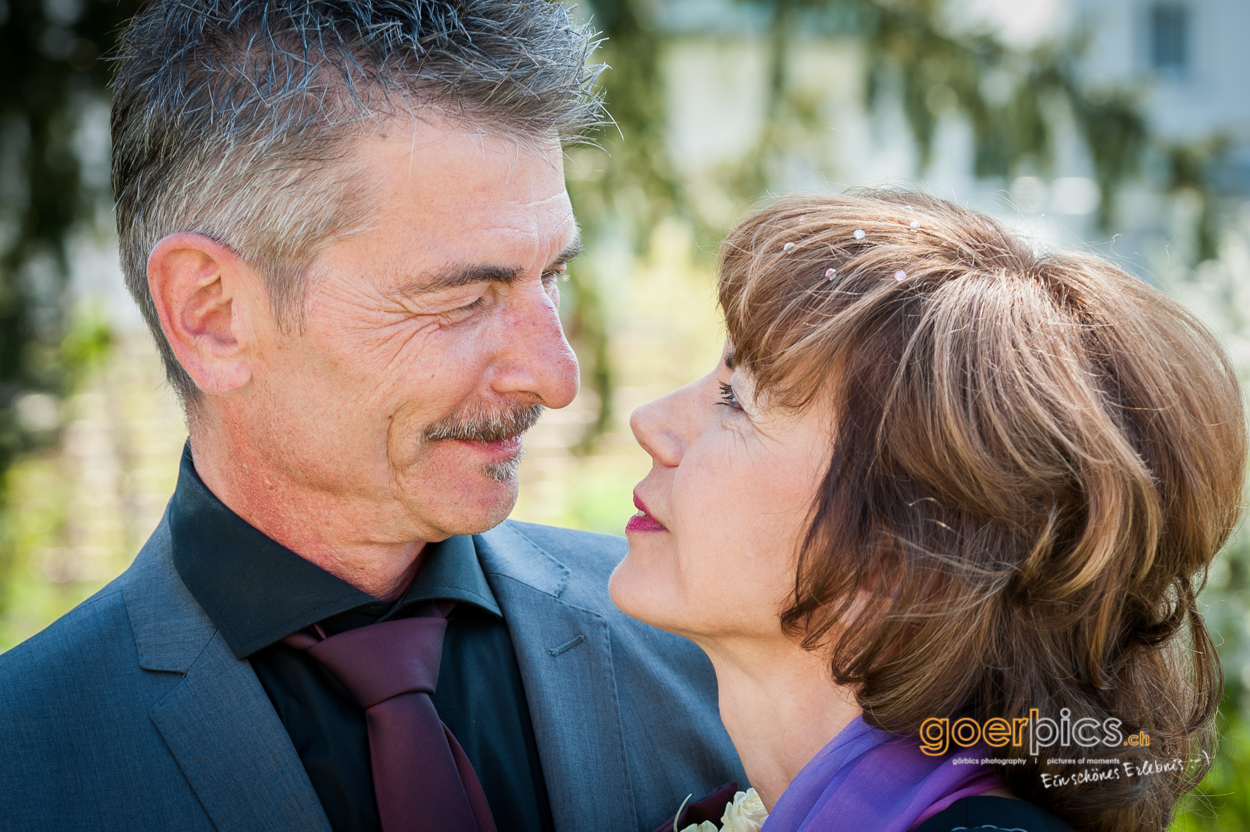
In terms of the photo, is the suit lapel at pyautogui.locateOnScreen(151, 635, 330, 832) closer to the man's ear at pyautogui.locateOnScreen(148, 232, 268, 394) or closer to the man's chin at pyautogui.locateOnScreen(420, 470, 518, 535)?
the man's chin at pyautogui.locateOnScreen(420, 470, 518, 535)

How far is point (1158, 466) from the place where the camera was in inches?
58.3

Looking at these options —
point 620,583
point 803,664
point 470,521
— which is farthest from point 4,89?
point 803,664

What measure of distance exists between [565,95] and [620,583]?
985 mm

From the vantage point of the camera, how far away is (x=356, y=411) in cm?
181

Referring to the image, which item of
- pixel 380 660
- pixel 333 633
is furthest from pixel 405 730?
pixel 333 633

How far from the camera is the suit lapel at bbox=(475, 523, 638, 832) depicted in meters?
1.83

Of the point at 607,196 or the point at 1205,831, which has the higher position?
the point at 607,196

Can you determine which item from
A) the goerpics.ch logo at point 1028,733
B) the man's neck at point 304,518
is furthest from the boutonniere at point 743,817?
the man's neck at point 304,518

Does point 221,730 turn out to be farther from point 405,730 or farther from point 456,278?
point 456,278

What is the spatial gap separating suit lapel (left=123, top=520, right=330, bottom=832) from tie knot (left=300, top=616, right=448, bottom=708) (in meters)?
0.13

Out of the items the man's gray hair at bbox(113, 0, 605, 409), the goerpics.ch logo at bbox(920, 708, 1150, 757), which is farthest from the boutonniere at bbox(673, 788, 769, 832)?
the man's gray hair at bbox(113, 0, 605, 409)

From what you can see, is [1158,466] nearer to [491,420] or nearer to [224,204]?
[491,420]

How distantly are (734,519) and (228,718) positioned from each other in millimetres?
892

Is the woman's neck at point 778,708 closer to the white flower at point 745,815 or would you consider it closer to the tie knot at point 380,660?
the white flower at point 745,815
